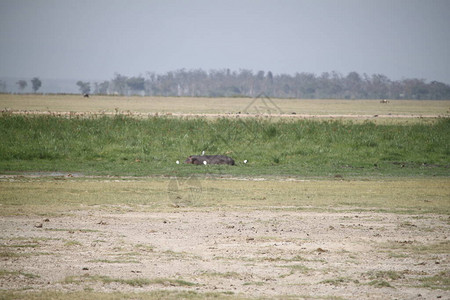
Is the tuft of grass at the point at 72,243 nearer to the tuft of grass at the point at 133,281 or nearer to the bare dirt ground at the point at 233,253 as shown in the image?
the bare dirt ground at the point at 233,253

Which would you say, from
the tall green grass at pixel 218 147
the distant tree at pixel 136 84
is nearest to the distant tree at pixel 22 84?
the distant tree at pixel 136 84

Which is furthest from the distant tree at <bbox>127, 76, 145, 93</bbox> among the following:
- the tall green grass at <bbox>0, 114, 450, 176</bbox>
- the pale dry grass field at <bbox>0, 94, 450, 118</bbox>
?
the tall green grass at <bbox>0, 114, 450, 176</bbox>

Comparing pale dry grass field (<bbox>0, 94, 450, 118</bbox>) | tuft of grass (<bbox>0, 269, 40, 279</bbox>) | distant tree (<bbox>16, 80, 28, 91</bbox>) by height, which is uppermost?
distant tree (<bbox>16, 80, 28, 91</bbox>)

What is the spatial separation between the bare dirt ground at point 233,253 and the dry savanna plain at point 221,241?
16 millimetres

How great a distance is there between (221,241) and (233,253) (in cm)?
87

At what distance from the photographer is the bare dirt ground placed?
8.16 meters

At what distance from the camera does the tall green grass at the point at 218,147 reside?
22.9 metres

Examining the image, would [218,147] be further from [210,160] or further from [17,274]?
[17,274]

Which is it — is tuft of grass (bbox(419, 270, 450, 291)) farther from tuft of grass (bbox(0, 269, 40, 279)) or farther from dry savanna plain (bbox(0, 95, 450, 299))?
tuft of grass (bbox(0, 269, 40, 279))

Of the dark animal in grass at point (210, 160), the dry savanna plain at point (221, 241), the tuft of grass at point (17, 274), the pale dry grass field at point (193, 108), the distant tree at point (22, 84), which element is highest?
the distant tree at point (22, 84)

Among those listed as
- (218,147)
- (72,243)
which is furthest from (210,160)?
(72,243)

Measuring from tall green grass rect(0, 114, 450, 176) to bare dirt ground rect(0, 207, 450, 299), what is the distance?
883cm

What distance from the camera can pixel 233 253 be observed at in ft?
32.3

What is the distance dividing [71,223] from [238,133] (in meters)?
19.2
